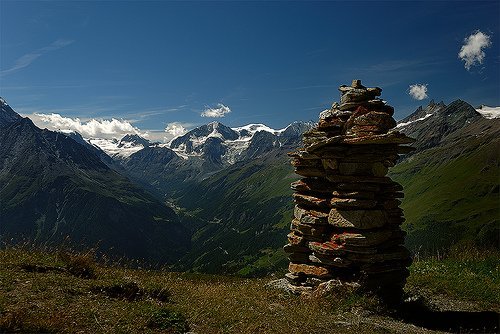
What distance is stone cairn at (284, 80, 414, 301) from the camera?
2045 centimetres

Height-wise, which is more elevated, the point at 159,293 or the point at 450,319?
the point at 159,293

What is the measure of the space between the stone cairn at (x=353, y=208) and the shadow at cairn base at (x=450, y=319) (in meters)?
1.28

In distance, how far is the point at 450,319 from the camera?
18.7 metres

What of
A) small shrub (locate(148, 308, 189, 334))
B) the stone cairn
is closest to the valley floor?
small shrub (locate(148, 308, 189, 334))

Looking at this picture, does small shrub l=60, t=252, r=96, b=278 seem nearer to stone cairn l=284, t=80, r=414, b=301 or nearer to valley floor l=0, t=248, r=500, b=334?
valley floor l=0, t=248, r=500, b=334

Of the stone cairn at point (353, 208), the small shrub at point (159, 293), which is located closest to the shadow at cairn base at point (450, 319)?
the stone cairn at point (353, 208)

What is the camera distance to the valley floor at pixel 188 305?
512 inches

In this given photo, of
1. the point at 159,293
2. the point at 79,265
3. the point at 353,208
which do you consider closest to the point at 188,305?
the point at 159,293

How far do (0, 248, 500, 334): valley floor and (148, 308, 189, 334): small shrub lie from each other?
34 mm

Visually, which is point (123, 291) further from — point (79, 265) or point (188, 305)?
point (79, 265)

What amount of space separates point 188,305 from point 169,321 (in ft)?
8.06

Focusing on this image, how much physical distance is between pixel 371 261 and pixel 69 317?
1413 centimetres

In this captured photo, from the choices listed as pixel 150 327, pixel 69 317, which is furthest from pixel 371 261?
pixel 69 317

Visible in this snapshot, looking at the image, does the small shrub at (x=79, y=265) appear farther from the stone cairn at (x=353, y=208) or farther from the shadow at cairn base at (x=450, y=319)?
the shadow at cairn base at (x=450, y=319)
